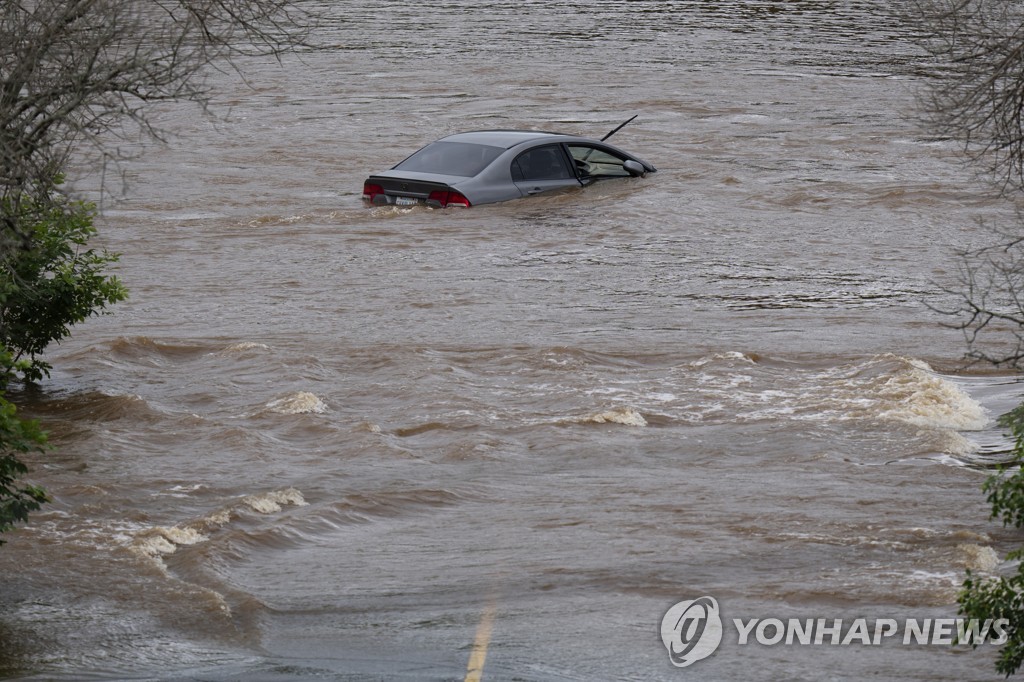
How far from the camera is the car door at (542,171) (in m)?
19.5

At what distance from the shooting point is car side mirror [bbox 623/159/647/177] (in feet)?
68.9

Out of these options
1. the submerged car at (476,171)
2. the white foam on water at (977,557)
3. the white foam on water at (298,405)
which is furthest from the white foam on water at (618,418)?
the submerged car at (476,171)

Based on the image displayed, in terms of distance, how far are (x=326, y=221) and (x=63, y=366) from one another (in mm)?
6685

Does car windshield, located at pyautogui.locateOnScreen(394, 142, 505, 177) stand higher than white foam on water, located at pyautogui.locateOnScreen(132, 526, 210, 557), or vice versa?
car windshield, located at pyautogui.locateOnScreen(394, 142, 505, 177)

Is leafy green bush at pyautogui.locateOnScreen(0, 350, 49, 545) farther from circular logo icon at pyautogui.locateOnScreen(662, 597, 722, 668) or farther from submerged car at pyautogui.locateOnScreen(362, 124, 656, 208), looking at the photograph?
submerged car at pyautogui.locateOnScreen(362, 124, 656, 208)

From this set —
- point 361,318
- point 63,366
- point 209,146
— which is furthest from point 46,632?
point 209,146

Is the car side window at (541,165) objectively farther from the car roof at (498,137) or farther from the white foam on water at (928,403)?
the white foam on water at (928,403)

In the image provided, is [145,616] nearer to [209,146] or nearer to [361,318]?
[361,318]

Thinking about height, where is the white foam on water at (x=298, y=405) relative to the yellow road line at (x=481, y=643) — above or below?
above

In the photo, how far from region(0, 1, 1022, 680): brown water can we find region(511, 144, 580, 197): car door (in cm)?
32

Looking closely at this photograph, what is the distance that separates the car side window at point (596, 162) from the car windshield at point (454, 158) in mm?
1518

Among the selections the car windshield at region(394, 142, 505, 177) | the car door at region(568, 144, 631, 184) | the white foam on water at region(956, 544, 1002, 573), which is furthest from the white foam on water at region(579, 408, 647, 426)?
the car door at region(568, 144, 631, 184)

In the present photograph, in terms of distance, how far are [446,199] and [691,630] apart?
38.2 feet

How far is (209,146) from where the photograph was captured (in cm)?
2586
